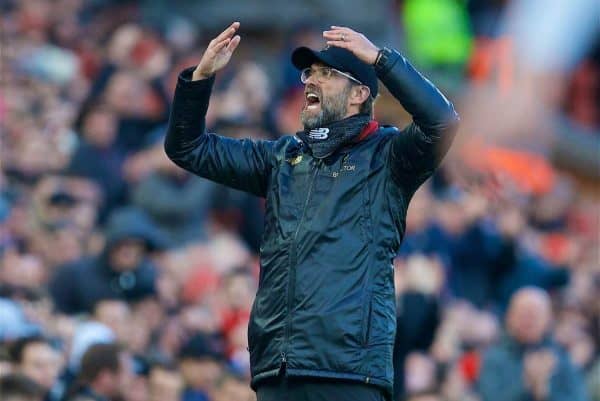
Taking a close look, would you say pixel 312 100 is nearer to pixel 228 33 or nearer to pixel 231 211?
pixel 228 33

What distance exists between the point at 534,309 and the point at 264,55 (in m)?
8.77

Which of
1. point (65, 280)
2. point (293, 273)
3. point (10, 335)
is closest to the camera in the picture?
point (293, 273)

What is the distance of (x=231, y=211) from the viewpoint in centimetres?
1465

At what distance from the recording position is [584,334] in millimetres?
15664

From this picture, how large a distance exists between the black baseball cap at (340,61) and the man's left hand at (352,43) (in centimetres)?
25

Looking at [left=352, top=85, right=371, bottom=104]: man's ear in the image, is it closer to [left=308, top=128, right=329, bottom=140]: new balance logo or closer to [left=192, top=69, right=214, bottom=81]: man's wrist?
[left=308, top=128, right=329, bottom=140]: new balance logo

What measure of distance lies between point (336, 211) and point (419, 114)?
0.50 metres

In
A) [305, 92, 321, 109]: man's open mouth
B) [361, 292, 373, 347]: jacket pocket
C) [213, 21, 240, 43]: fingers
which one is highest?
[213, 21, 240, 43]: fingers

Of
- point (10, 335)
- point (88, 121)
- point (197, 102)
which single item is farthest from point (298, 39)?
point (197, 102)

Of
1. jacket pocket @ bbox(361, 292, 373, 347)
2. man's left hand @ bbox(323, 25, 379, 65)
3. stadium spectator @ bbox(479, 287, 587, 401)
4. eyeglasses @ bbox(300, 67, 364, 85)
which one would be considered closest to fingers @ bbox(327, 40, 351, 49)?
man's left hand @ bbox(323, 25, 379, 65)

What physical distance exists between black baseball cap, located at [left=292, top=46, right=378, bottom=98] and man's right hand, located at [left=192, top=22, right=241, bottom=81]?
0.26 m

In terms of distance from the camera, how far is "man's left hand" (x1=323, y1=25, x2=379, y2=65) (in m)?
7.27

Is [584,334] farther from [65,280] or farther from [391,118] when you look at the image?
[65,280]

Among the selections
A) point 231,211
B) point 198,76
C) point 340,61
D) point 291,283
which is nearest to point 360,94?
point 340,61
